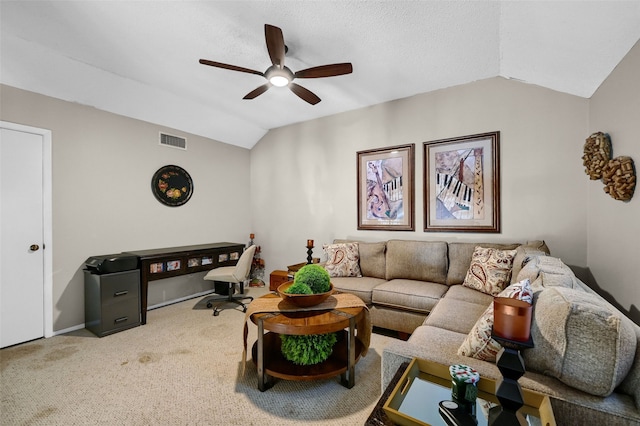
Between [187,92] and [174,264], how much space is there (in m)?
2.24

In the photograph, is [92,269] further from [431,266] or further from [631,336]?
[631,336]

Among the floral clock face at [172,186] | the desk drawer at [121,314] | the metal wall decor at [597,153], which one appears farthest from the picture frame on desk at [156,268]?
the metal wall decor at [597,153]

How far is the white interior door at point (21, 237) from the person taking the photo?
271 centimetres

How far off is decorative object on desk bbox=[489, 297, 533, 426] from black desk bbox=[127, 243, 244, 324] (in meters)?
3.56

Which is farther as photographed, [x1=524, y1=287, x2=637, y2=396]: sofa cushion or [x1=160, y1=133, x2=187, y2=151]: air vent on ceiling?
[x1=160, y1=133, x2=187, y2=151]: air vent on ceiling

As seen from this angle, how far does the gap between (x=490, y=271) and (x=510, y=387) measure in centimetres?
215

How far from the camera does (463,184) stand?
3322 mm

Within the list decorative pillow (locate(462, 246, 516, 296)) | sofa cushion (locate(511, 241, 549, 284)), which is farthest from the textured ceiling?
decorative pillow (locate(462, 246, 516, 296))

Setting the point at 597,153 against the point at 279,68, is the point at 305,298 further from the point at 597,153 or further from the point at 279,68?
the point at 597,153

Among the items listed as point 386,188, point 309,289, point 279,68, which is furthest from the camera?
point 386,188

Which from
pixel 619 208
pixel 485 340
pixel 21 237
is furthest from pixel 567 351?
pixel 21 237

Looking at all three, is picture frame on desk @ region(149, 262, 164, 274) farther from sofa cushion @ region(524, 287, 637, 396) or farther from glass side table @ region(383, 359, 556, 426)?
sofa cushion @ region(524, 287, 637, 396)

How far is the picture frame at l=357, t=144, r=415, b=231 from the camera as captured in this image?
145 inches

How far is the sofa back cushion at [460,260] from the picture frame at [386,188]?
0.65 metres
